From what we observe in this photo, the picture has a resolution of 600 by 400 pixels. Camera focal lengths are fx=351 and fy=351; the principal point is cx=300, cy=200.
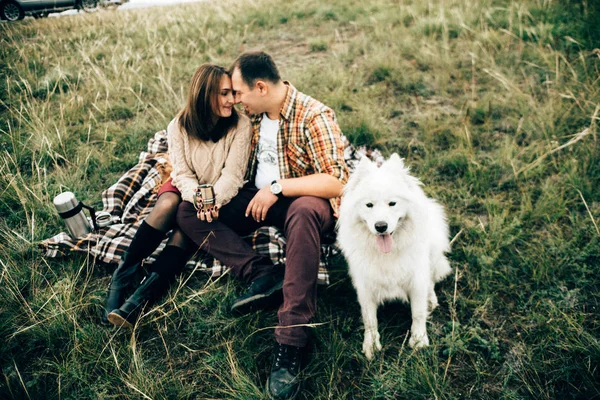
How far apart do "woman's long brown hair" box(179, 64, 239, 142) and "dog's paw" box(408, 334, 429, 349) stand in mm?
2032

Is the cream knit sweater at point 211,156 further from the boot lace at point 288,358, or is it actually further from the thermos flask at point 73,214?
the boot lace at point 288,358

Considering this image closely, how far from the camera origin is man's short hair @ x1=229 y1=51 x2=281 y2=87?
103 inches

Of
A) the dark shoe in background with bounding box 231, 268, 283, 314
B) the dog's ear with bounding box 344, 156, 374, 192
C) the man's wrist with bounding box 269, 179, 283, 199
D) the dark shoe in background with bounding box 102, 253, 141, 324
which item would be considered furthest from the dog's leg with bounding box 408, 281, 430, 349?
the dark shoe in background with bounding box 102, 253, 141, 324

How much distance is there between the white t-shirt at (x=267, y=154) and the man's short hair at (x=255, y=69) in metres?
0.36

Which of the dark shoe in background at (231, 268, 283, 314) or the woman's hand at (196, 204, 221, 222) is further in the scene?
the woman's hand at (196, 204, 221, 222)

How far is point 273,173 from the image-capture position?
2881mm

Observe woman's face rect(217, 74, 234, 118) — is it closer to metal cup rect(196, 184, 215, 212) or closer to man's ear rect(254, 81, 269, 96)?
man's ear rect(254, 81, 269, 96)

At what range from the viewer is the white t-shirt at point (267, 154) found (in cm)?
286

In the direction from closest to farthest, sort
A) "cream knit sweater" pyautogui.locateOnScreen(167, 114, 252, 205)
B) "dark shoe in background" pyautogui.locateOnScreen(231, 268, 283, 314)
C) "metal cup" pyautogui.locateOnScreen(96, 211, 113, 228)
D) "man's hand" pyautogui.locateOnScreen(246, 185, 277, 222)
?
1. "dark shoe in background" pyautogui.locateOnScreen(231, 268, 283, 314)
2. "man's hand" pyautogui.locateOnScreen(246, 185, 277, 222)
3. "cream knit sweater" pyautogui.locateOnScreen(167, 114, 252, 205)
4. "metal cup" pyautogui.locateOnScreen(96, 211, 113, 228)

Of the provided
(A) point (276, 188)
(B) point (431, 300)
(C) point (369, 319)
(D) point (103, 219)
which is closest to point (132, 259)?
(D) point (103, 219)

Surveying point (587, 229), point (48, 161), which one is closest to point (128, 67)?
point (48, 161)

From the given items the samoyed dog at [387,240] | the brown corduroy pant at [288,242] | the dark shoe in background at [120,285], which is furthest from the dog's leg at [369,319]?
the dark shoe in background at [120,285]

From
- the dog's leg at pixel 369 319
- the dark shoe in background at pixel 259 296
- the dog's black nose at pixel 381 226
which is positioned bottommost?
the dog's leg at pixel 369 319

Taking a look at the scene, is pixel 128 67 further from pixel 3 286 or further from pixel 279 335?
pixel 279 335
